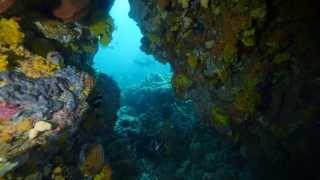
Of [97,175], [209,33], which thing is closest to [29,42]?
[97,175]

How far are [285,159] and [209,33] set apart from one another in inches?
159

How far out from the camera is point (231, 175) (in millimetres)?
9664

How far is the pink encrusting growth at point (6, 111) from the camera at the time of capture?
409 cm

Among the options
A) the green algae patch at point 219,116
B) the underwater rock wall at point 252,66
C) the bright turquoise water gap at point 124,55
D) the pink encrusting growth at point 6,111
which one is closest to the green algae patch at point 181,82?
the underwater rock wall at point 252,66

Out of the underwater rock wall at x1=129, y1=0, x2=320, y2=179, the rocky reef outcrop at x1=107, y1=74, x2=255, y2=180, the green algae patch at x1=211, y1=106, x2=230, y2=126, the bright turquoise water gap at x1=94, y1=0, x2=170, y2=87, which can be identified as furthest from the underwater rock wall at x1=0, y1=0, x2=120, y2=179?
the bright turquoise water gap at x1=94, y1=0, x2=170, y2=87

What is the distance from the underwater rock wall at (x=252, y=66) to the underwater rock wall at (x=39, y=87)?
244 centimetres

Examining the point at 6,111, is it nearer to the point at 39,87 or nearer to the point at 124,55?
the point at 39,87

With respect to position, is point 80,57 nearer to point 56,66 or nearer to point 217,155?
point 56,66

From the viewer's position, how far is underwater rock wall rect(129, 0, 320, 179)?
290 inches

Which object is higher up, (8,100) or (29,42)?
(29,42)

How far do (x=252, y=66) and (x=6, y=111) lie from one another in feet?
17.5

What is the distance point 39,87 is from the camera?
4535mm

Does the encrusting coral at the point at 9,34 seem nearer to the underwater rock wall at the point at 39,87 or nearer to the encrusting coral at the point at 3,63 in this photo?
the underwater rock wall at the point at 39,87

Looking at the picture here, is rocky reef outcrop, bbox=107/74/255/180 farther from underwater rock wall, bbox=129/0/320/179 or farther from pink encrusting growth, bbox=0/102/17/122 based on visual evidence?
pink encrusting growth, bbox=0/102/17/122
